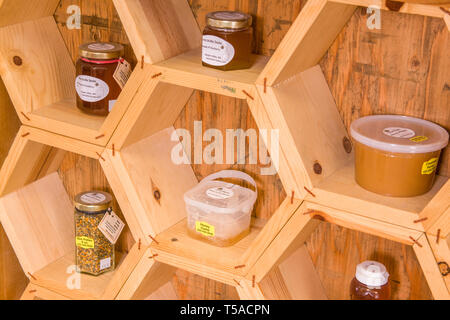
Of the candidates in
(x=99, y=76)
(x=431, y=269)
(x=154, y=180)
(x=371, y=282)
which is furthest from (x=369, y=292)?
(x=99, y=76)

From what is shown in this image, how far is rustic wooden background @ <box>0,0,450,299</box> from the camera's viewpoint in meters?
1.44

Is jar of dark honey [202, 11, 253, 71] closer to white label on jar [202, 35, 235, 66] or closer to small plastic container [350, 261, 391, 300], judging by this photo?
white label on jar [202, 35, 235, 66]

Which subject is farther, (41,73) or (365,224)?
(41,73)

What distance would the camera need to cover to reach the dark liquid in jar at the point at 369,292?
147 centimetres

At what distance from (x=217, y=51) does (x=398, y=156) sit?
0.45m

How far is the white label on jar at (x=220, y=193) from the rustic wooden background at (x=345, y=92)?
11cm

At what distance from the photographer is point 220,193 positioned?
1641 millimetres

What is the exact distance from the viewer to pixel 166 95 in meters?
1.62

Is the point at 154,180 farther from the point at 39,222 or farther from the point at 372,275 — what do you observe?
the point at 372,275

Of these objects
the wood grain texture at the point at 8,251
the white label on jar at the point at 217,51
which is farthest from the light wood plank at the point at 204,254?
the wood grain texture at the point at 8,251

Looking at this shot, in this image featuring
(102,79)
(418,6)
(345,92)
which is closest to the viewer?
(418,6)

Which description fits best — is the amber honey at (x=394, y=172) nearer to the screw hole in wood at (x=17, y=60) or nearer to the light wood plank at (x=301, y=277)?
the light wood plank at (x=301, y=277)

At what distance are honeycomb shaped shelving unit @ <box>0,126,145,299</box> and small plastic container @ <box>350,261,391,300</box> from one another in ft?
1.80
